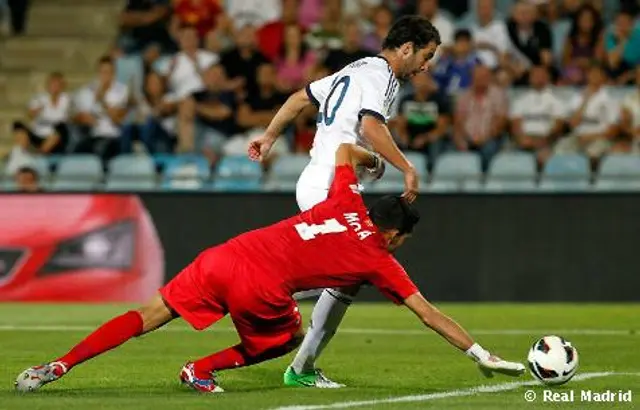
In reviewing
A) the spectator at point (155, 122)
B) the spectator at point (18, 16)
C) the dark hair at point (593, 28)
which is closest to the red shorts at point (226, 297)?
the spectator at point (155, 122)

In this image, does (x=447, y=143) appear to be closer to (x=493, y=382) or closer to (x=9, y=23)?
(x=9, y=23)

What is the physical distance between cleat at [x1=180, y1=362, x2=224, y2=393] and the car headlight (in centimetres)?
848

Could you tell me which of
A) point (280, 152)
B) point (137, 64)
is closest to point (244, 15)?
point (137, 64)

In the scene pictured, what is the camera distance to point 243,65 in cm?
2016

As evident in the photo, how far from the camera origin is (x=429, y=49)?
31.7 feet

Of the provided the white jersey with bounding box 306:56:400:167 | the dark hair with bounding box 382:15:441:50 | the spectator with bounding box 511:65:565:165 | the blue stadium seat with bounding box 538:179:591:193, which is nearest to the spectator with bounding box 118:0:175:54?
the spectator with bounding box 511:65:565:165

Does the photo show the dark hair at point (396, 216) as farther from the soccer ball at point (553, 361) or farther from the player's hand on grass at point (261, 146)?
the player's hand on grass at point (261, 146)

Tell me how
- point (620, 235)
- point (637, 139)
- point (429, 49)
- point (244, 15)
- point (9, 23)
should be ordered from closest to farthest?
point (429, 49) < point (620, 235) < point (637, 139) < point (244, 15) < point (9, 23)

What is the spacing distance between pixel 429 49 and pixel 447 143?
31.1 ft

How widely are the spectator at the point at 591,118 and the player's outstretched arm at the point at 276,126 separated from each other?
9.40 m

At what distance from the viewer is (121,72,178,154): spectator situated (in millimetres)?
19828

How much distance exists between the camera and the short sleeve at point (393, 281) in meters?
8.77

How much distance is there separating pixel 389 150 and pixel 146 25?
511 inches

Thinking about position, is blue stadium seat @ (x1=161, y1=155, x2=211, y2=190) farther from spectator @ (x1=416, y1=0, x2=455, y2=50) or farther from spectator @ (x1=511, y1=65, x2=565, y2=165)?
spectator @ (x1=511, y1=65, x2=565, y2=165)
